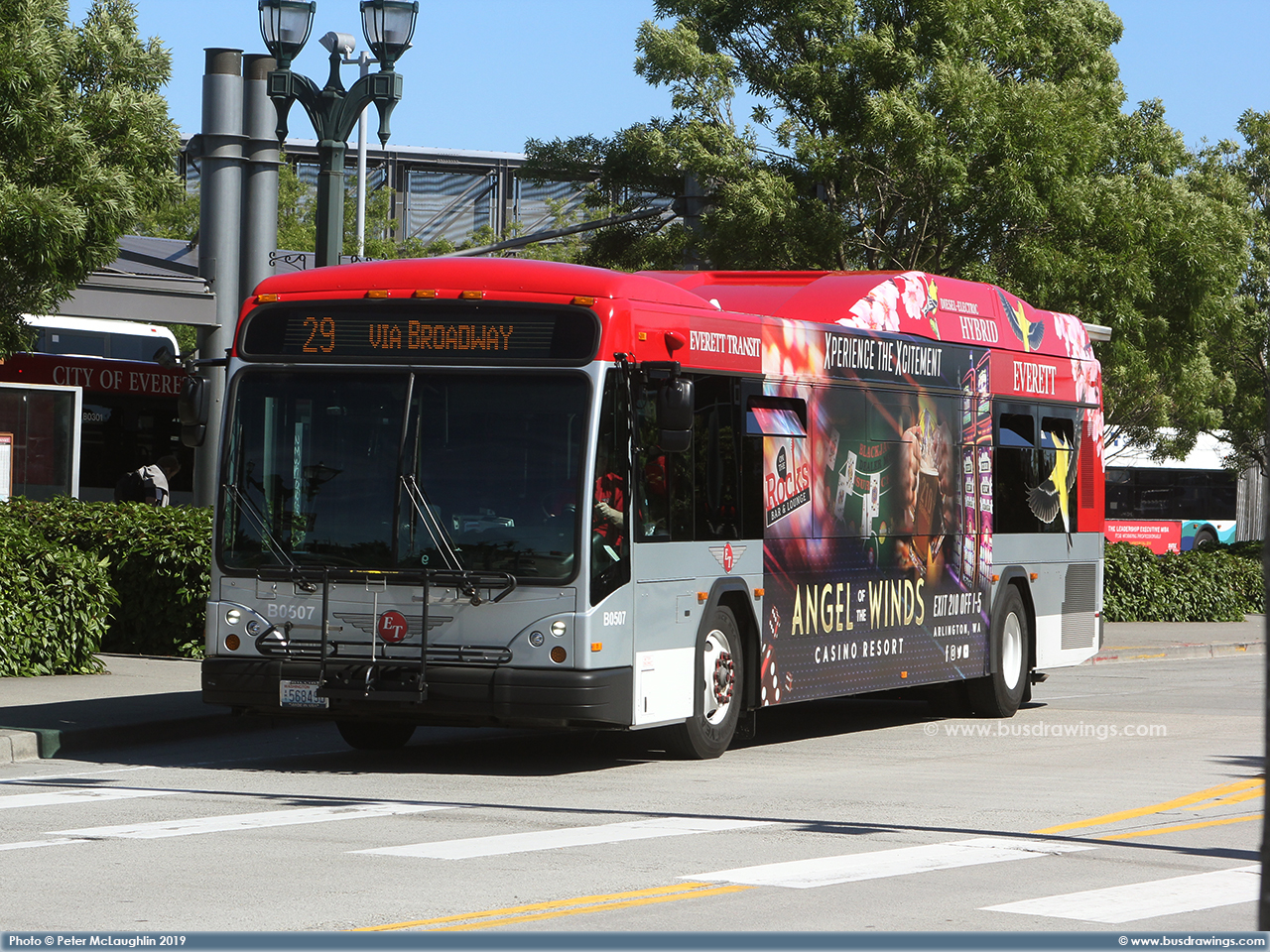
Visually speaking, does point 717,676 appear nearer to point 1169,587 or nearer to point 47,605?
point 47,605

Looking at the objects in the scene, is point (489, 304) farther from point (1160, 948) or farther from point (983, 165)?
point (983, 165)

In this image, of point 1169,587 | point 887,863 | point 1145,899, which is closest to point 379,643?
point 887,863

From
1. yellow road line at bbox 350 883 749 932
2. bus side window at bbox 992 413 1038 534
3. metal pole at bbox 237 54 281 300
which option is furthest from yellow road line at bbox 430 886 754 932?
metal pole at bbox 237 54 281 300

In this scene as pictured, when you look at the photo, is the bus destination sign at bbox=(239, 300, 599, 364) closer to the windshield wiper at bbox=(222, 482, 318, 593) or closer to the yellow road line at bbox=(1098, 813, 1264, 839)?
the windshield wiper at bbox=(222, 482, 318, 593)

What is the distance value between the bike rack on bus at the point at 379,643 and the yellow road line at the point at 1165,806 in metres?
3.43

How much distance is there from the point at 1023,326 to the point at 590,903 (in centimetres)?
1104

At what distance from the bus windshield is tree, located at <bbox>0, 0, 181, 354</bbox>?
5813 millimetres

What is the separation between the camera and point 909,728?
605 inches

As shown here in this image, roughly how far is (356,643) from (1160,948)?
6184 mm

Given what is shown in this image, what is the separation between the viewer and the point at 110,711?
13.8 m

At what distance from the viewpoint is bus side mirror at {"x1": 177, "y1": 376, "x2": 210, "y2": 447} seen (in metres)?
12.5

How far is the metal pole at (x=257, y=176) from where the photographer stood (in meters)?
19.5

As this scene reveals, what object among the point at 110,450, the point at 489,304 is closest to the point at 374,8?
the point at 489,304

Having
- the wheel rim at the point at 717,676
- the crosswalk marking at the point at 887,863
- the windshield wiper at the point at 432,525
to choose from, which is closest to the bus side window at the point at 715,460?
the wheel rim at the point at 717,676
